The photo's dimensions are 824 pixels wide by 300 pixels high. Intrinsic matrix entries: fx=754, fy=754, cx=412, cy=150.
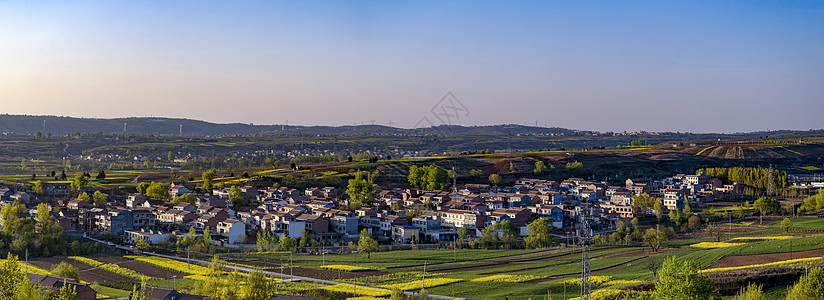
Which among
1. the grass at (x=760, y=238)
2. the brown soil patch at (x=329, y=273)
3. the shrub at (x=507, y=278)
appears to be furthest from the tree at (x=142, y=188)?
the grass at (x=760, y=238)

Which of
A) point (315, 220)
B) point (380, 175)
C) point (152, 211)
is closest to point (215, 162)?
point (380, 175)

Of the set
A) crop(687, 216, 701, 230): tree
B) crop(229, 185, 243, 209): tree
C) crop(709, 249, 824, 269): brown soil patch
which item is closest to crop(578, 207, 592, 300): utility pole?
crop(709, 249, 824, 269): brown soil patch

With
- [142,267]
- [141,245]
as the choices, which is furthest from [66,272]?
[141,245]

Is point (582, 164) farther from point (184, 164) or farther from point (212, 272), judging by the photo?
point (212, 272)

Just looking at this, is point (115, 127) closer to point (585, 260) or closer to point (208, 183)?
point (208, 183)

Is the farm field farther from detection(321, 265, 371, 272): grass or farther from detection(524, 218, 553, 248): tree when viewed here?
detection(524, 218, 553, 248): tree
